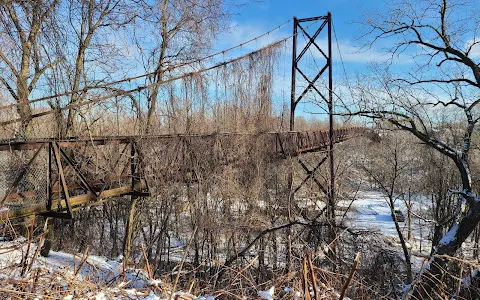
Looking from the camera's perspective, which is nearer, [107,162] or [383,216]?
[107,162]

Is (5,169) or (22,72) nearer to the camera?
(22,72)

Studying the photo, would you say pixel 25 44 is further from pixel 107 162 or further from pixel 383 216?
pixel 383 216

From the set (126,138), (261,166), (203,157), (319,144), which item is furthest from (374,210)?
(126,138)

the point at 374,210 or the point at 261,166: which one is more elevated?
the point at 261,166

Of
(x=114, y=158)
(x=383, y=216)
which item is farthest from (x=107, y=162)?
(x=383, y=216)

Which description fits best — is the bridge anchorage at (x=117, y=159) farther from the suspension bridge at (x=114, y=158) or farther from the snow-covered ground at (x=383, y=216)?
the snow-covered ground at (x=383, y=216)

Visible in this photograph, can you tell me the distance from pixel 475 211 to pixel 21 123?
7767 mm

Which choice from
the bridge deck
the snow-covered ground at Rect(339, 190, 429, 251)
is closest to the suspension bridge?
the bridge deck

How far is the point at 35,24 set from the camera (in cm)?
405

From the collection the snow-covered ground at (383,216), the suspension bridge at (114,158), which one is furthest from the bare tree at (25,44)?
the snow-covered ground at (383,216)

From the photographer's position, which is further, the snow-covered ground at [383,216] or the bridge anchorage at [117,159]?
the snow-covered ground at [383,216]

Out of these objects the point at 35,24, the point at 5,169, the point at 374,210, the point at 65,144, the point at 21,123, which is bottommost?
the point at 374,210

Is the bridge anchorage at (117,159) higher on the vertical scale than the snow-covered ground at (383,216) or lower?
higher

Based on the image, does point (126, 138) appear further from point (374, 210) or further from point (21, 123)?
point (374, 210)
